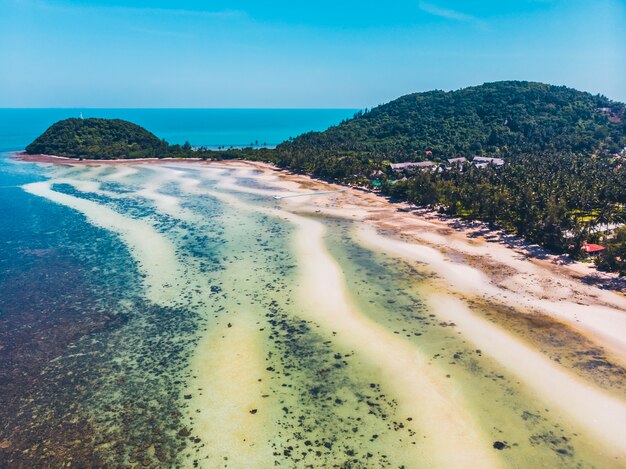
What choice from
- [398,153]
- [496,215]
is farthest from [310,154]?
[496,215]

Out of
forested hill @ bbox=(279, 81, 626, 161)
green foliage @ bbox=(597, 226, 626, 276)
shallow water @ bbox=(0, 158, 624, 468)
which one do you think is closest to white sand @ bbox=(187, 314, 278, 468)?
shallow water @ bbox=(0, 158, 624, 468)

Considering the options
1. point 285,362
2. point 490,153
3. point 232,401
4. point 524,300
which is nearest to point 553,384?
point 524,300

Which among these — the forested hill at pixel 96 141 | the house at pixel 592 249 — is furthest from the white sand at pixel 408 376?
the forested hill at pixel 96 141

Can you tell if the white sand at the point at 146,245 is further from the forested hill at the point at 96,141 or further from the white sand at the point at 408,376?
the forested hill at the point at 96,141

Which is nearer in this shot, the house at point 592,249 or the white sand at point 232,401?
the white sand at point 232,401

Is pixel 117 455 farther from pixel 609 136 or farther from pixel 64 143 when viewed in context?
pixel 609 136
